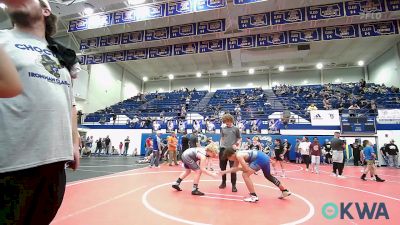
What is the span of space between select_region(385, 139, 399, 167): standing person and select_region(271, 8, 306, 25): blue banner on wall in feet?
30.6

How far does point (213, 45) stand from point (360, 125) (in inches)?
442

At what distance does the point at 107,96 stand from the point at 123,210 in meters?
25.3

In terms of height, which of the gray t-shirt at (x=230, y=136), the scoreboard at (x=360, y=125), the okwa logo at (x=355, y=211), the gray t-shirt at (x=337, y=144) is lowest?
the okwa logo at (x=355, y=211)

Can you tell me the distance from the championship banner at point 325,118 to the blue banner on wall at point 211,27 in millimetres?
8654

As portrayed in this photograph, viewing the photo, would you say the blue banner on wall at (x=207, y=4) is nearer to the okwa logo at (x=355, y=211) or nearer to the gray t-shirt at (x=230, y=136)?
the gray t-shirt at (x=230, y=136)

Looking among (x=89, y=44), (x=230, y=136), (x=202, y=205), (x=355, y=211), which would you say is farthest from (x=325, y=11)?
(x=89, y=44)

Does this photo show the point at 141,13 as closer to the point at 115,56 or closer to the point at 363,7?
the point at 115,56

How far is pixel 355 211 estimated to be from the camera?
4363mm

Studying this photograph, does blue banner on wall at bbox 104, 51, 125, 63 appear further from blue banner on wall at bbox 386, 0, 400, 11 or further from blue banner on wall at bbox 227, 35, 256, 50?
blue banner on wall at bbox 386, 0, 400, 11

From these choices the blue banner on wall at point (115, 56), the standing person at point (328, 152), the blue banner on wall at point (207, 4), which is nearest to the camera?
the blue banner on wall at point (207, 4)

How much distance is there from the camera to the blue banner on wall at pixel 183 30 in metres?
15.4

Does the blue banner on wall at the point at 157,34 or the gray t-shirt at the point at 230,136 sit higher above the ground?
the blue banner on wall at the point at 157,34

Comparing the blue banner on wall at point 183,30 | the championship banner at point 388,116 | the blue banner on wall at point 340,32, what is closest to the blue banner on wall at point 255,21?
the blue banner on wall at point 183,30

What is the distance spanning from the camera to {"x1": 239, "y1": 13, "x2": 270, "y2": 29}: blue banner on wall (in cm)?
1356
